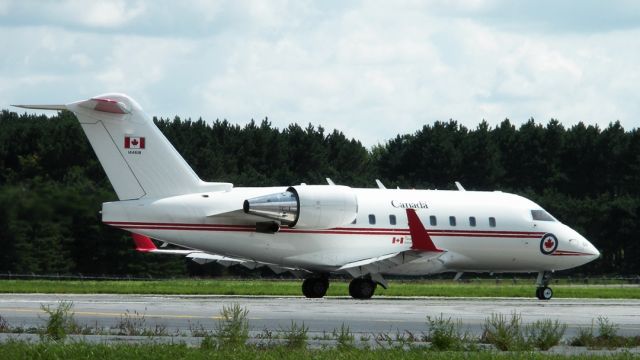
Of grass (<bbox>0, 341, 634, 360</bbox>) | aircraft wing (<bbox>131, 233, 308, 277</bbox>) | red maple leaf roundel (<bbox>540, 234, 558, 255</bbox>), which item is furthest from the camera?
red maple leaf roundel (<bbox>540, 234, 558, 255</bbox>)

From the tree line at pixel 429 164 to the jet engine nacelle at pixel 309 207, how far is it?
1712 cm

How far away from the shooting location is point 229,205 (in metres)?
39.0

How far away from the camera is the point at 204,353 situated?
744 inches

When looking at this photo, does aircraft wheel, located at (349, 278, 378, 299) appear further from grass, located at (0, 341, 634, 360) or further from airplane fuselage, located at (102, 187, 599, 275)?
grass, located at (0, 341, 634, 360)

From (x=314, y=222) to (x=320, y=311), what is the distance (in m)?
8.04

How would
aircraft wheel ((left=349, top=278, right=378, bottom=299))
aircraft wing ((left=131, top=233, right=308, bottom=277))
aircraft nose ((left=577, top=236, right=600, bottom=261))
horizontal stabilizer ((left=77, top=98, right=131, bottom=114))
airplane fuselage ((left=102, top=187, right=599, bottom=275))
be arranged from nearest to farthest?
horizontal stabilizer ((left=77, top=98, right=131, bottom=114)) < airplane fuselage ((left=102, top=187, right=599, bottom=275)) < aircraft wheel ((left=349, top=278, right=378, bottom=299)) < aircraft wing ((left=131, top=233, right=308, bottom=277)) < aircraft nose ((left=577, top=236, right=600, bottom=261))

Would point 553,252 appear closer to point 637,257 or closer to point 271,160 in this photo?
point 637,257

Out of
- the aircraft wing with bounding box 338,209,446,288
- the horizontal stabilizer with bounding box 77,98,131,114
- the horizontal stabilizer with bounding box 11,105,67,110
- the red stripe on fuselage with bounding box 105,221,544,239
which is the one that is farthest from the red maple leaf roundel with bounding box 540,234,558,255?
the horizontal stabilizer with bounding box 11,105,67,110

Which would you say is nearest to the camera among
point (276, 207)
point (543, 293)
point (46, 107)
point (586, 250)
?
point (46, 107)

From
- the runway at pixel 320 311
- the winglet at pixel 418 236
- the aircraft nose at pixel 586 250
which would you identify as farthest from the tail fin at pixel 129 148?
the aircraft nose at pixel 586 250

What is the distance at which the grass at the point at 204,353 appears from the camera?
18.4 meters

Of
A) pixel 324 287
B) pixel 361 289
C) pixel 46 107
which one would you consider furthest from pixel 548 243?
→ pixel 46 107

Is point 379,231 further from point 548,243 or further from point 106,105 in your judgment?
point 106,105

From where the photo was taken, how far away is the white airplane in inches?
1471
